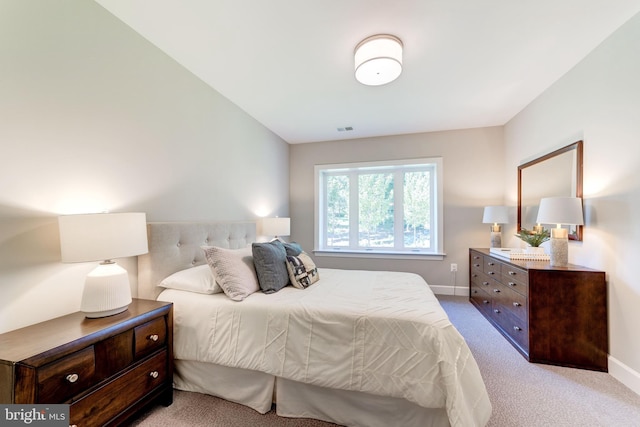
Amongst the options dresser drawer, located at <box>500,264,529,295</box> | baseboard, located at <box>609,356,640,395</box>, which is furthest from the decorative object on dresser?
baseboard, located at <box>609,356,640,395</box>

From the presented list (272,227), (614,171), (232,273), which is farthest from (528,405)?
(272,227)

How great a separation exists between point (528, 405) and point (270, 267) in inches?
74.3

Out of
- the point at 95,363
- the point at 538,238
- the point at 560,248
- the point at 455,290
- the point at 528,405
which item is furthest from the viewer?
the point at 455,290

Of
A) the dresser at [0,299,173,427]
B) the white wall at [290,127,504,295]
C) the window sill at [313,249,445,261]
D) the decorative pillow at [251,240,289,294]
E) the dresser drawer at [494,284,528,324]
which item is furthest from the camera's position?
the window sill at [313,249,445,261]

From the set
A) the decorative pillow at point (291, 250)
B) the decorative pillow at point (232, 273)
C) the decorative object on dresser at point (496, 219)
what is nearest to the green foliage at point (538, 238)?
the decorative object on dresser at point (496, 219)

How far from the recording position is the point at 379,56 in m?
1.85

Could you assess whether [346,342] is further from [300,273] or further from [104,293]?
[104,293]

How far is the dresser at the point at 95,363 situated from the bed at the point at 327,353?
0.66 ft

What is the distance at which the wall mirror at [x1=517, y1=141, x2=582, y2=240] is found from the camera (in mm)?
2219

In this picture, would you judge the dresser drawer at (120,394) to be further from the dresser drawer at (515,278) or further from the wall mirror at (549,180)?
the wall mirror at (549,180)

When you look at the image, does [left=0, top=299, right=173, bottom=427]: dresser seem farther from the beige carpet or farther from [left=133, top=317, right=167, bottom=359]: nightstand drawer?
the beige carpet

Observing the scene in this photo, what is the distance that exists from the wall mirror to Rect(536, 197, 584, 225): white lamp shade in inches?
7.8

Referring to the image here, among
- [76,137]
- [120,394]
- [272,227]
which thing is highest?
[76,137]

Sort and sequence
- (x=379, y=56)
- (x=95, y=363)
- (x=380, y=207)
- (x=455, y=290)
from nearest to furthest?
(x=95, y=363), (x=379, y=56), (x=455, y=290), (x=380, y=207)
